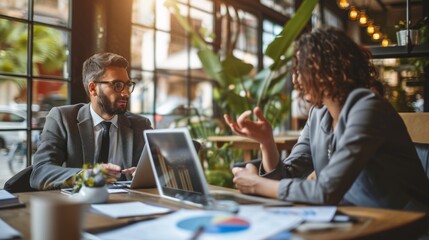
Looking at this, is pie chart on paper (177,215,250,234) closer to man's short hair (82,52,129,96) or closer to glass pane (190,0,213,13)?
man's short hair (82,52,129,96)

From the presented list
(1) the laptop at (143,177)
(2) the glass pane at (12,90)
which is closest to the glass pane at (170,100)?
(2) the glass pane at (12,90)

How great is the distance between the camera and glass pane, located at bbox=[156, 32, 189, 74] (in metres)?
3.68

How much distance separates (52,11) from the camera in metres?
2.66

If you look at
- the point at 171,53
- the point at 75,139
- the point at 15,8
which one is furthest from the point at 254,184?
the point at 171,53

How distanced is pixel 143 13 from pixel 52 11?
94 cm

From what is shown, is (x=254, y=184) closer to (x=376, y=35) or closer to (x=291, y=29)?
(x=291, y=29)

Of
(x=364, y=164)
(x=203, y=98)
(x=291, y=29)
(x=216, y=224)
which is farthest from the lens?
(x=203, y=98)

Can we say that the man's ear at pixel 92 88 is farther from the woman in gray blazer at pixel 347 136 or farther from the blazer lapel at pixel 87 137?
the woman in gray blazer at pixel 347 136

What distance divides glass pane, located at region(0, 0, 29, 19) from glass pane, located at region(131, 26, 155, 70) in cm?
93

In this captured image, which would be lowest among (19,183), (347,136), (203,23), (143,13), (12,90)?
(19,183)

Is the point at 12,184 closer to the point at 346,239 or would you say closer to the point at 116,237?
the point at 116,237

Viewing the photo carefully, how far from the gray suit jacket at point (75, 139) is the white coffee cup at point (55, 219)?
41.1 inches

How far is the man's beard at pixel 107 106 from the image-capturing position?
6.59ft

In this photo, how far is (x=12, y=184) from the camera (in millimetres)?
1757
